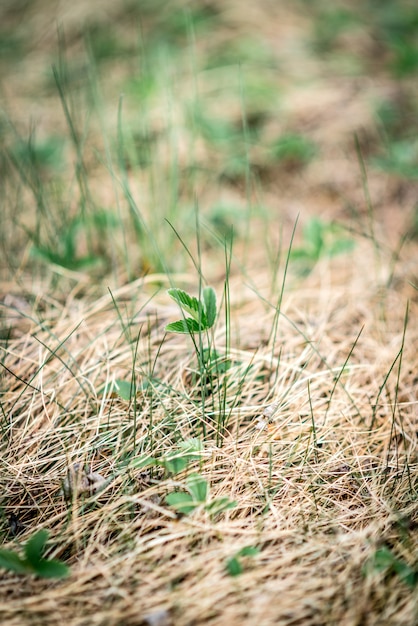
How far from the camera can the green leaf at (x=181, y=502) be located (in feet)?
2.93

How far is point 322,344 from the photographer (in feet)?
4.33

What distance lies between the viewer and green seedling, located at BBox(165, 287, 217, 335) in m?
1.06

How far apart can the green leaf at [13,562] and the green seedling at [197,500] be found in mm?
277

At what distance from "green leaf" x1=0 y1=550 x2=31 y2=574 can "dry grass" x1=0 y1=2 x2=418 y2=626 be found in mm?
38

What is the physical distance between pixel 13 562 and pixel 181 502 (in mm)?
319

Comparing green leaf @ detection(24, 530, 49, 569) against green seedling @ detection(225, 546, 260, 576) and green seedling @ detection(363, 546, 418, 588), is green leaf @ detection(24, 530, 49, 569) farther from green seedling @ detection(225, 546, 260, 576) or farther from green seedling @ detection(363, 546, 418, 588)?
green seedling @ detection(363, 546, 418, 588)

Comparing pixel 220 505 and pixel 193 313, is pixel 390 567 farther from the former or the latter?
pixel 193 313

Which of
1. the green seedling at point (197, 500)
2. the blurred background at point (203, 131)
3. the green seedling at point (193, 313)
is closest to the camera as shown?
the green seedling at point (197, 500)

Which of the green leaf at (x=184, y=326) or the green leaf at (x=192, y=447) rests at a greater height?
the green leaf at (x=184, y=326)

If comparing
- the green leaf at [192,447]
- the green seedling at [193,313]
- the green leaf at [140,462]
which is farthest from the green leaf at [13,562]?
the green seedling at [193,313]

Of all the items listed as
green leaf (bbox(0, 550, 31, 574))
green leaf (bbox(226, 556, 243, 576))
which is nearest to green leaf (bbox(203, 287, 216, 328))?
green leaf (bbox(226, 556, 243, 576))

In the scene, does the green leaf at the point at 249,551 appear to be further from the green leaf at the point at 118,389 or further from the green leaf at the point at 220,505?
the green leaf at the point at 118,389

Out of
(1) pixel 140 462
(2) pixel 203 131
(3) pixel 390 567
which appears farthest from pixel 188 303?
(2) pixel 203 131

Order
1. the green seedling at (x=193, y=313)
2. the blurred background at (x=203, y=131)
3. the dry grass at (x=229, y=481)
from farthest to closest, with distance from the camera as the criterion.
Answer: the blurred background at (x=203, y=131), the green seedling at (x=193, y=313), the dry grass at (x=229, y=481)
